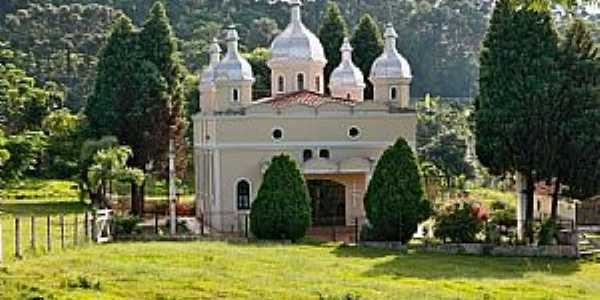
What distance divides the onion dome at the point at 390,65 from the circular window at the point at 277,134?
12.9 ft

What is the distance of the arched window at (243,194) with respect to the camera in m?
35.4

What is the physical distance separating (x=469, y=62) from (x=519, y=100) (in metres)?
65.1

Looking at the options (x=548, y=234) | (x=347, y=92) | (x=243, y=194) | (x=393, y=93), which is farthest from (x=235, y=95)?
(x=548, y=234)

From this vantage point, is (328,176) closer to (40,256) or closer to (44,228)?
(44,228)

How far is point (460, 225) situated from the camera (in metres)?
27.7

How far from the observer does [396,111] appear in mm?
35156

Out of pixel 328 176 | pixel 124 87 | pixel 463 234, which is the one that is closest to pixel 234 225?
pixel 328 176

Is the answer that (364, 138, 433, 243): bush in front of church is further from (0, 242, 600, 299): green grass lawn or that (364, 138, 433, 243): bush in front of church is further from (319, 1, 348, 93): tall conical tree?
(319, 1, 348, 93): tall conical tree

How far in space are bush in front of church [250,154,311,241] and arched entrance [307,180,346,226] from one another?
24.2 ft

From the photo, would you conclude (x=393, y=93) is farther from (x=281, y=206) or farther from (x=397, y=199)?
(x=281, y=206)

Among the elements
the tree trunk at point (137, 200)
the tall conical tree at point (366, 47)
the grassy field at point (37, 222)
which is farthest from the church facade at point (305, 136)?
the tall conical tree at point (366, 47)

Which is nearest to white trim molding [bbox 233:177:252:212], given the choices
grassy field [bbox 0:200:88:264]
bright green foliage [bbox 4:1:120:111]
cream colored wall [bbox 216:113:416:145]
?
cream colored wall [bbox 216:113:416:145]

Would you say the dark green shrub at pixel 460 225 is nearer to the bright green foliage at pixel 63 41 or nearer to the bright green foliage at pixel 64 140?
the bright green foliage at pixel 64 140

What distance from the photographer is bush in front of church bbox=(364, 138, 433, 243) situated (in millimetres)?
28797
